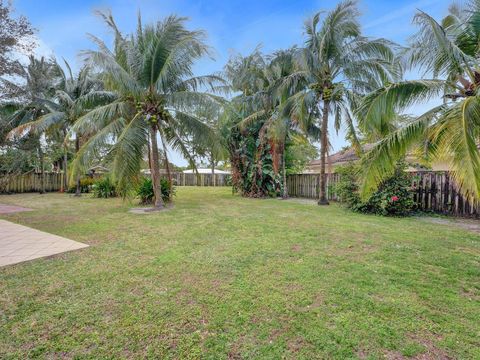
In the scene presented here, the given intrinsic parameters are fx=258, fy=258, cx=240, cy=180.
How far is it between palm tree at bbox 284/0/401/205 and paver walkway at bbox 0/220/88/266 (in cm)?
855

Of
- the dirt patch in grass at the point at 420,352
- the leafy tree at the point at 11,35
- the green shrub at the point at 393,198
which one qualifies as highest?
the leafy tree at the point at 11,35

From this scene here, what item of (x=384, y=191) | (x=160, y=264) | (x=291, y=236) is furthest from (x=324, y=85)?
(x=160, y=264)

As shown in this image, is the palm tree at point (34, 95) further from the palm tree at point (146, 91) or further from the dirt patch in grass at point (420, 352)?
the dirt patch in grass at point (420, 352)

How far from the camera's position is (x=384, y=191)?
8.21 m

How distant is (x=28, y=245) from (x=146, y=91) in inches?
231

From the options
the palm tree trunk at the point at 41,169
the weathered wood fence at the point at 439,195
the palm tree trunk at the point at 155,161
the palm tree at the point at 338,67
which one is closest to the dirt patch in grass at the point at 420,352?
the weathered wood fence at the point at 439,195

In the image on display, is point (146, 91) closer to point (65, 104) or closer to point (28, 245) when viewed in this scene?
point (28, 245)

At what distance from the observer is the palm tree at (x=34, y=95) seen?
48.1 ft

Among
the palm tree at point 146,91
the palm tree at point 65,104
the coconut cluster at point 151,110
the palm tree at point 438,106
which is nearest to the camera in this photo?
the palm tree at point 438,106

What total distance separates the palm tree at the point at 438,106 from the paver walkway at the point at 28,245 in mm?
5517

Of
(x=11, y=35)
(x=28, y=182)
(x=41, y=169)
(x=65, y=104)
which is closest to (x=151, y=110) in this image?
(x=11, y=35)

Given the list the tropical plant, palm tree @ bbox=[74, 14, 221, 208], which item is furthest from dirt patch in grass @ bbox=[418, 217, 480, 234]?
palm tree @ bbox=[74, 14, 221, 208]

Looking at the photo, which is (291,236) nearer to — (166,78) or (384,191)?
(384,191)

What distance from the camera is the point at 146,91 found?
8.84 meters
